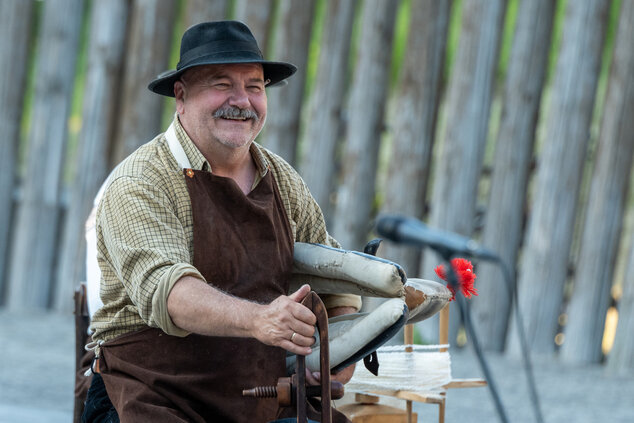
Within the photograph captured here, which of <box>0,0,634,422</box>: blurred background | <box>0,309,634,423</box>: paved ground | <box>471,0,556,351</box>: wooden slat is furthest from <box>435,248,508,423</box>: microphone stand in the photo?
<box>471,0,556,351</box>: wooden slat

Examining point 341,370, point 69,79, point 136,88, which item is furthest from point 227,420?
point 69,79

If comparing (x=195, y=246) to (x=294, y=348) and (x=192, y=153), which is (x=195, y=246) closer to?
(x=192, y=153)

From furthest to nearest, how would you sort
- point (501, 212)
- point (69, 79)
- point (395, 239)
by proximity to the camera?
point (69, 79)
point (501, 212)
point (395, 239)

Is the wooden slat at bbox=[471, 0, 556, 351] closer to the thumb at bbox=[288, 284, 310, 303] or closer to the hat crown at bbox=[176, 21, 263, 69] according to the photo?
the hat crown at bbox=[176, 21, 263, 69]

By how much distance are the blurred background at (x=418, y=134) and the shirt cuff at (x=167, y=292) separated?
2.69 metres

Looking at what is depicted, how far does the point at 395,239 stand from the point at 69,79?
176 inches

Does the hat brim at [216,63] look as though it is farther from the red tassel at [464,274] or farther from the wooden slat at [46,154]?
the wooden slat at [46,154]

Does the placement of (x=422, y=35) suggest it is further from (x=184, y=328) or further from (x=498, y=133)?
(x=184, y=328)

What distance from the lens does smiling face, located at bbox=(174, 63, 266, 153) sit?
2.21m

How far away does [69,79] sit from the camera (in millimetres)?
5906

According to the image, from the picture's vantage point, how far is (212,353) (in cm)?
214

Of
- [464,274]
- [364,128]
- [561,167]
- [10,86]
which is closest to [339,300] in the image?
[464,274]

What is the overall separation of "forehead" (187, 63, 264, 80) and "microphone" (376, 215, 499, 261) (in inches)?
22.5

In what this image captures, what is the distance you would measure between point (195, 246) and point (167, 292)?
219 mm
